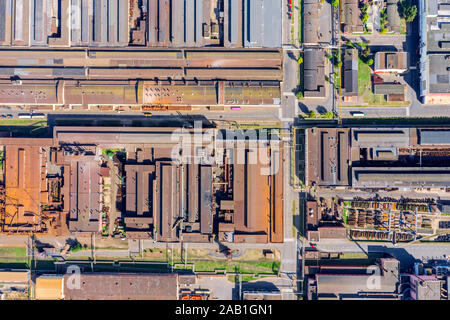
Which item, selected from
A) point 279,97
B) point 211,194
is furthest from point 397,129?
point 211,194

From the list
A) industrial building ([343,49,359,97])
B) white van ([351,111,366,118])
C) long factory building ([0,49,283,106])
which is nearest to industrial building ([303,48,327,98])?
industrial building ([343,49,359,97])

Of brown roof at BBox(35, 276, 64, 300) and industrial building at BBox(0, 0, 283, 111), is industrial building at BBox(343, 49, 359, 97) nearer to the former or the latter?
industrial building at BBox(0, 0, 283, 111)

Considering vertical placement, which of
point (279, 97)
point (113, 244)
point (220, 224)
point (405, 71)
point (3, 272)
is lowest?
point (3, 272)

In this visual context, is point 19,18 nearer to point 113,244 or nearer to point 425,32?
point 113,244

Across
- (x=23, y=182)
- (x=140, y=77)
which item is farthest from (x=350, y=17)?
(x=23, y=182)

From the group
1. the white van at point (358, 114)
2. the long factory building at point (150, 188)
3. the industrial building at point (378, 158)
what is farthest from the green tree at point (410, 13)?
the long factory building at point (150, 188)
